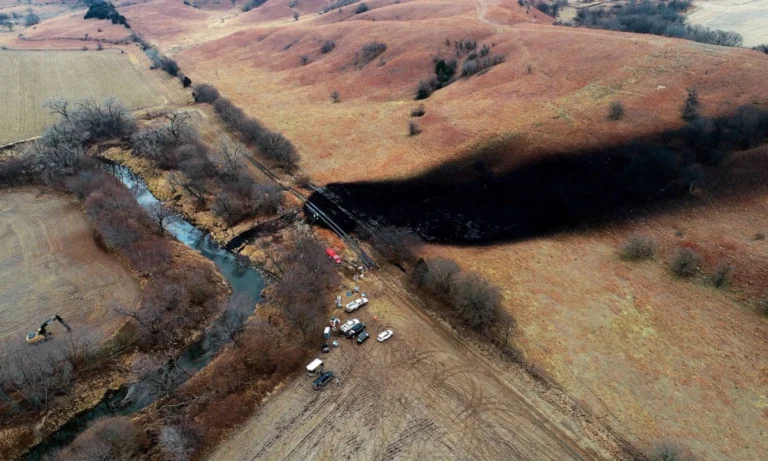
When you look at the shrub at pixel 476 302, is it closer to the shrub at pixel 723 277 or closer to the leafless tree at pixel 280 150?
the shrub at pixel 723 277

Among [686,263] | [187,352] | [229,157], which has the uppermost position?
[229,157]

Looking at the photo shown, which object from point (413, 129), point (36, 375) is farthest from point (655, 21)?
point (36, 375)

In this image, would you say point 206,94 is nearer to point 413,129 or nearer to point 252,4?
point 413,129

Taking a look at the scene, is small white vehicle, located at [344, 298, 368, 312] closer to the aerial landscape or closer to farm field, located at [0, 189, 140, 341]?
the aerial landscape

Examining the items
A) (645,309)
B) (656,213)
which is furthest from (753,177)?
(645,309)

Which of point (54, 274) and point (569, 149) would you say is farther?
point (569, 149)

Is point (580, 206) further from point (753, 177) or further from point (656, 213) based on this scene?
point (753, 177)

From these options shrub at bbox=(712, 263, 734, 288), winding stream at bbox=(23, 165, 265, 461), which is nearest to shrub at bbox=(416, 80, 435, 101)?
winding stream at bbox=(23, 165, 265, 461)
